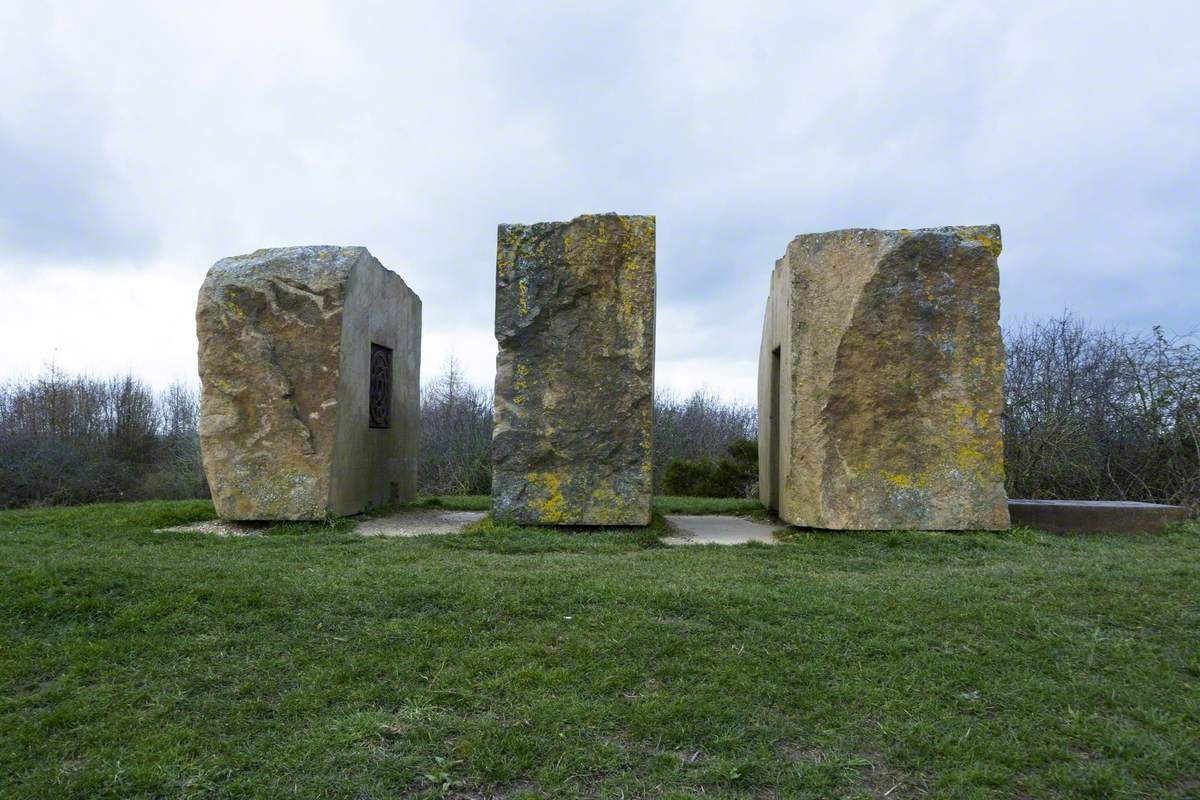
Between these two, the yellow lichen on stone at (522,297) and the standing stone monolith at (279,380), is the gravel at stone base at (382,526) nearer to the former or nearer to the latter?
the standing stone monolith at (279,380)

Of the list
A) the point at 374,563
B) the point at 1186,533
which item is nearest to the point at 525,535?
the point at 374,563

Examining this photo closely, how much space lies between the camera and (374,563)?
455 centimetres

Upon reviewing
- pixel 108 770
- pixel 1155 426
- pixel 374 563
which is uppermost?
pixel 1155 426

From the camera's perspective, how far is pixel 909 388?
573 cm

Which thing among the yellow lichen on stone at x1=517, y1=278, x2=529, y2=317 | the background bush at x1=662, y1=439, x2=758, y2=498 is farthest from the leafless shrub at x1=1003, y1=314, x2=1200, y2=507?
the yellow lichen on stone at x1=517, y1=278, x2=529, y2=317

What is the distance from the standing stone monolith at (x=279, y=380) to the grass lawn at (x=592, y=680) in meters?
1.71

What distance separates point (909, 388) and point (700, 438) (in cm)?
1112

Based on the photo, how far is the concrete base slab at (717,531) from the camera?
5694mm

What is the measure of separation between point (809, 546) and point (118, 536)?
16.1 feet

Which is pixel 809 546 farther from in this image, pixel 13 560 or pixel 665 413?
pixel 665 413

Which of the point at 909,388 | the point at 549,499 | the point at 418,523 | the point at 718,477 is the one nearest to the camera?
the point at 909,388

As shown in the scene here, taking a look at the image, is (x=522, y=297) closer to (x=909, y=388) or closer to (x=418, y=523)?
(x=418, y=523)

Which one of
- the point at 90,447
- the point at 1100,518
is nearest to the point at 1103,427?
the point at 1100,518

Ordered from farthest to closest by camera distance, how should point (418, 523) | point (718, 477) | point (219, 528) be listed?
1. point (718, 477)
2. point (418, 523)
3. point (219, 528)
